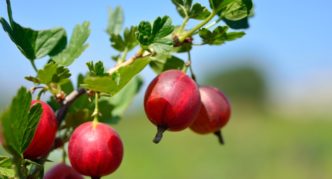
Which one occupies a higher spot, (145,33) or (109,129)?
(145,33)

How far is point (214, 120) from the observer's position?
4.00 ft

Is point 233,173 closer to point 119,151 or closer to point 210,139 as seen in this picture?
point 210,139

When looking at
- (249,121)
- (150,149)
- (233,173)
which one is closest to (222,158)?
(233,173)

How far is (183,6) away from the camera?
1.18 m

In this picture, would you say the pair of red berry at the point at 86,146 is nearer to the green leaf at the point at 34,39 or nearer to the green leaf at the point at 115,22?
the green leaf at the point at 34,39

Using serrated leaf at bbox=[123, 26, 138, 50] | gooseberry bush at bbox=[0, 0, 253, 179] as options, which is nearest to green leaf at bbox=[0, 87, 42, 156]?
gooseberry bush at bbox=[0, 0, 253, 179]

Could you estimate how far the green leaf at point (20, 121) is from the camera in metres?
0.86

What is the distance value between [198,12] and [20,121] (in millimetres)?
418

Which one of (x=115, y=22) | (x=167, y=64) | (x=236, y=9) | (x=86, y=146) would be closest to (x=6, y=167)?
(x=86, y=146)

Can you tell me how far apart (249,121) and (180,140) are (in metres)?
4.45

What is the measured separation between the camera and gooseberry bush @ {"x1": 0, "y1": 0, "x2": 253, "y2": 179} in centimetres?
93

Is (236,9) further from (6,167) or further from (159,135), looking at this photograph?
(6,167)

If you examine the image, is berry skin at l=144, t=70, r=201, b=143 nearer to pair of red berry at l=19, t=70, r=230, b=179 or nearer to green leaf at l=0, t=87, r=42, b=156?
pair of red berry at l=19, t=70, r=230, b=179

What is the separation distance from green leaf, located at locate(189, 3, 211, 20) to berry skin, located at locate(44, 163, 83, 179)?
359 millimetres
